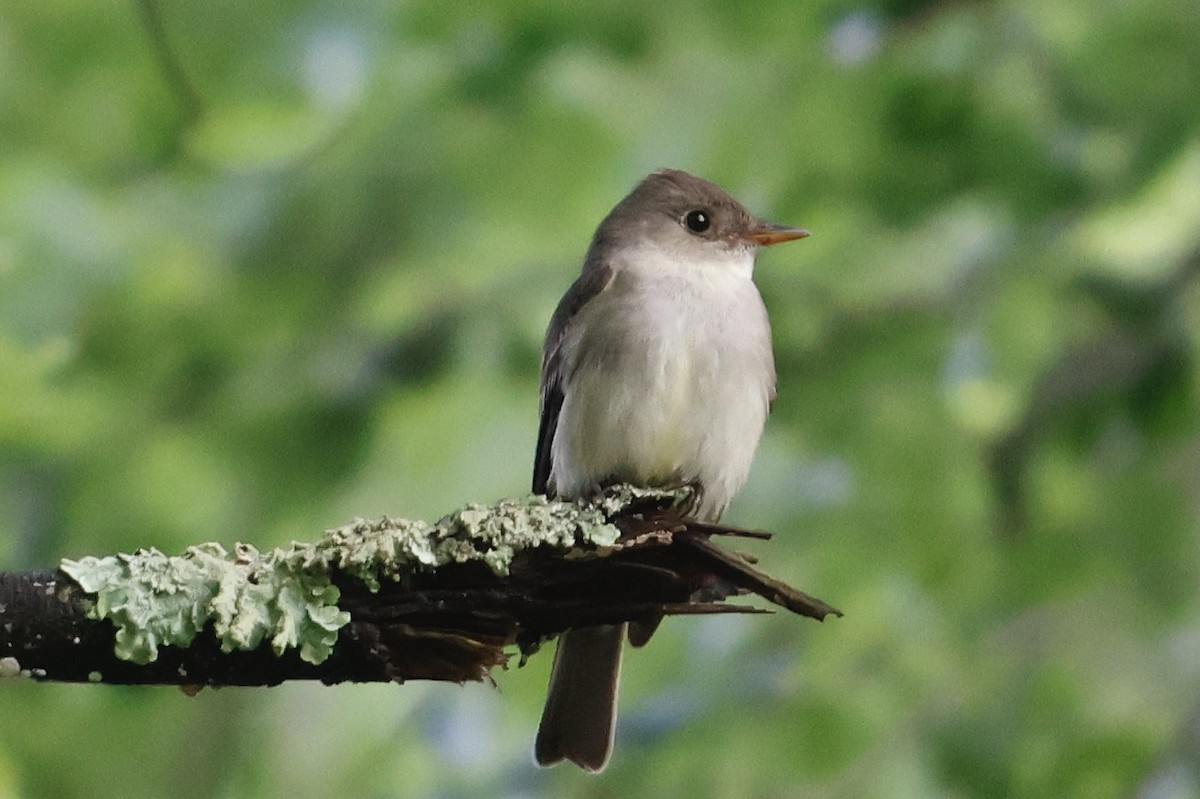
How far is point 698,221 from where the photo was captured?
2.61 meters

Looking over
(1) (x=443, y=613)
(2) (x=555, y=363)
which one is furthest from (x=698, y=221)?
(1) (x=443, y=613)

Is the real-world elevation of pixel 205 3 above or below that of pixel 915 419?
above

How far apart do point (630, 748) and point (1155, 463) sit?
1.44m

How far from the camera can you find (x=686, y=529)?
1570 mm

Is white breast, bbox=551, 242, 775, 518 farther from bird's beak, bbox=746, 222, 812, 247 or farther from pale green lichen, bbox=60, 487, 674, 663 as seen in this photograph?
pale green lichen, bbox=60, 487, 674, 663

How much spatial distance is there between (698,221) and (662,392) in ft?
1.39

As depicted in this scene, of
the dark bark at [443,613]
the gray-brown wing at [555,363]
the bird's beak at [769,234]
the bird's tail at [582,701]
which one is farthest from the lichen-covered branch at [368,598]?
the bird's beak at [769,234]

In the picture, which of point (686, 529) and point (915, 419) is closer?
point (686, 529)

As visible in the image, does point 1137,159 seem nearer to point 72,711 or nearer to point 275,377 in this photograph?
point 275,377

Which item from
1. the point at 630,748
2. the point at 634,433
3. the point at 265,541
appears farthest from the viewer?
the point at 630,748

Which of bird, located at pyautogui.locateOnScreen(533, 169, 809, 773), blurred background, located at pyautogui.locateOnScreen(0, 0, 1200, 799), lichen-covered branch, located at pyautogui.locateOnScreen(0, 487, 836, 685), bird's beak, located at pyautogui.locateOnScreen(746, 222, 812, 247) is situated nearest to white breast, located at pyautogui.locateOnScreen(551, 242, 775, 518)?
bird, located at pyautogui.locateOnScreen(533, 169, 809, 773)

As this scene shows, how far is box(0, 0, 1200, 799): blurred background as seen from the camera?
11.0 ft

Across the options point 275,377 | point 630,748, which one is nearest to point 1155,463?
point 630,748

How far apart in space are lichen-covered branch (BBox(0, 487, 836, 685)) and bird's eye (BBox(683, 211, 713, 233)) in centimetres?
110
